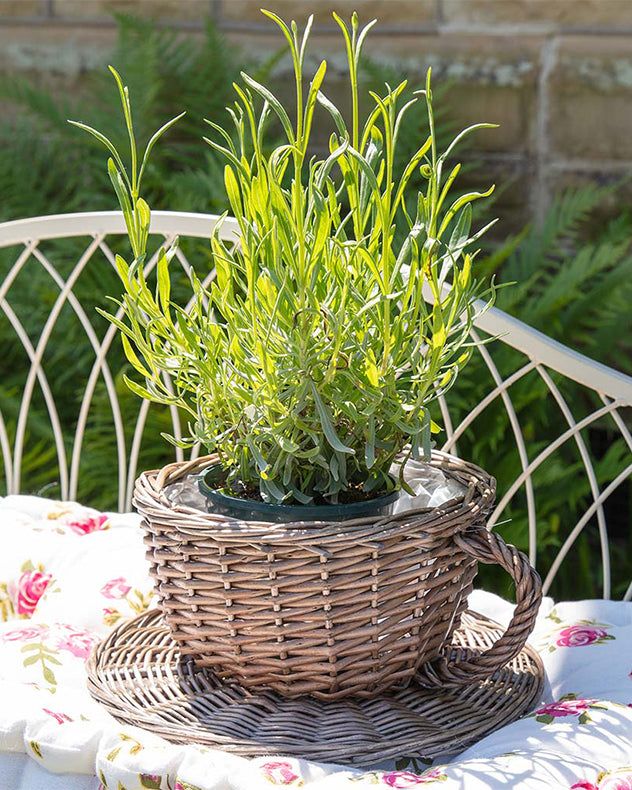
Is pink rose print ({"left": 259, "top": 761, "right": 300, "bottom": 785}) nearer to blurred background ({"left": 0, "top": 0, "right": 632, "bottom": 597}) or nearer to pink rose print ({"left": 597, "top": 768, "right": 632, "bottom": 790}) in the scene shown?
pink rose print ({"left": 597, "top": 768, "right": 632, "bottom": 790})

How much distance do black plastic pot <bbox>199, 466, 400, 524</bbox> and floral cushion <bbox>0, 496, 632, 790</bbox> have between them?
152 mm

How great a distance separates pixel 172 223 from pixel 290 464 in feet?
2.10

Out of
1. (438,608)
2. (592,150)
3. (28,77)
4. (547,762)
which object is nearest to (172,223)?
(438,608)

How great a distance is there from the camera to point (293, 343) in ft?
2.02

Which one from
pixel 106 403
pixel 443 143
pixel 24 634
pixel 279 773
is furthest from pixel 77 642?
pixel 443 143

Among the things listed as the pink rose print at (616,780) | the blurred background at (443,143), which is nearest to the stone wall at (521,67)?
the blurred background at (443,143)

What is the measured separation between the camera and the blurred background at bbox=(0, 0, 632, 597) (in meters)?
1.75

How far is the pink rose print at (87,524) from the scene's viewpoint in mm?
1067

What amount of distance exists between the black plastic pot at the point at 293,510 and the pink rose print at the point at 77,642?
25 centimetres

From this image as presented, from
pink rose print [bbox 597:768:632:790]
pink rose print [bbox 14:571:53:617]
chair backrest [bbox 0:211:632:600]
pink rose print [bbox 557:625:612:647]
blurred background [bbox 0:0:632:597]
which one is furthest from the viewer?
blurred background [bbox 0:0:632:597]

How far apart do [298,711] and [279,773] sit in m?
0.07

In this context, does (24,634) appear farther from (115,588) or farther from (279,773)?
(279,773)

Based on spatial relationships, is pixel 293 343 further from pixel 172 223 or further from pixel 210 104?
pixel 210 104

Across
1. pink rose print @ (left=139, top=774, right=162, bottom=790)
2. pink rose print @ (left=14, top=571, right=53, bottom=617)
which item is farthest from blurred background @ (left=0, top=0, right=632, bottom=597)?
pink rose print @ (left=139, top=774, right=162, bottom=790)
